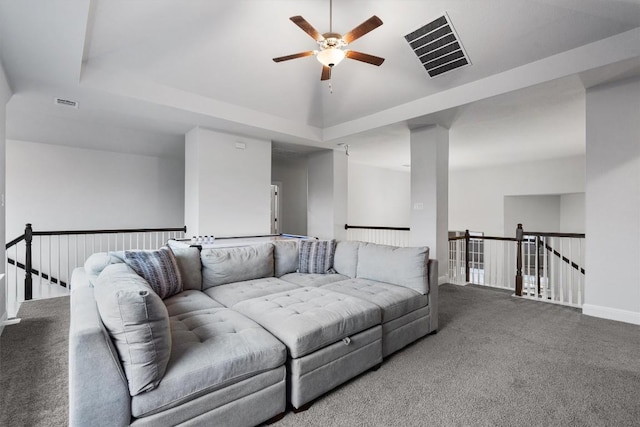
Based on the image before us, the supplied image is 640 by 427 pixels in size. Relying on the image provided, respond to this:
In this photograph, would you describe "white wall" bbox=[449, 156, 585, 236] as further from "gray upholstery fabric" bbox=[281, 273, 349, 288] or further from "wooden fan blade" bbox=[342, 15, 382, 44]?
"wooden fan blade" bbox=[342, 15, 382, 44]

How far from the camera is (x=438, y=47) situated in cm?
349

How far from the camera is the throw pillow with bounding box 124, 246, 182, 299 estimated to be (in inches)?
101

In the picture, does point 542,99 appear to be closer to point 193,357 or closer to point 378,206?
point 193,357

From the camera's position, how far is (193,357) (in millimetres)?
1626

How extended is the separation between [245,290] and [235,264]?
0.42m

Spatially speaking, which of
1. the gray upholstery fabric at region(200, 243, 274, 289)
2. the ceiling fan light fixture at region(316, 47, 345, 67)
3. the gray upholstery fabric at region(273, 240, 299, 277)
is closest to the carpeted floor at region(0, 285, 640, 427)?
the gray upholstery fabric at region(200, 243, 274, 289)

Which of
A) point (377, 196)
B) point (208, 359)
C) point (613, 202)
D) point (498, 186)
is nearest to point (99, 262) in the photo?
point (208, 359)

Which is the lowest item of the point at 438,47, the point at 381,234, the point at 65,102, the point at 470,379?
the point at 470,379

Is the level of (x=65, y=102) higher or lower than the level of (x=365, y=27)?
lower

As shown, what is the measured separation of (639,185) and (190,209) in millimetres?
5921

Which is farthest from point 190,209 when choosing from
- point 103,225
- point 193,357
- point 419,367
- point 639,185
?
point 639,185

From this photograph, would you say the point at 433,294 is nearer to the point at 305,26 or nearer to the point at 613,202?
the point at 613,202

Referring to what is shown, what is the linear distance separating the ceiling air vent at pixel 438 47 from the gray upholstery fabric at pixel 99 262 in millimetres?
3731

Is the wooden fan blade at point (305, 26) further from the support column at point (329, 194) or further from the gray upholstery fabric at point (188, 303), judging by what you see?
the support column at point (329, 194)
